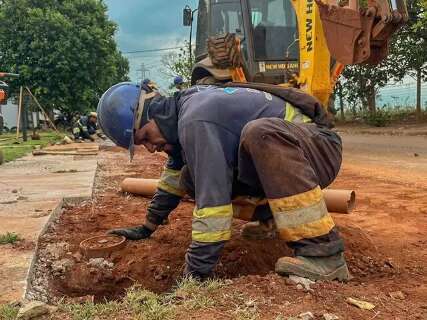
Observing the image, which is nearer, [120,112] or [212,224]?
[212,224]

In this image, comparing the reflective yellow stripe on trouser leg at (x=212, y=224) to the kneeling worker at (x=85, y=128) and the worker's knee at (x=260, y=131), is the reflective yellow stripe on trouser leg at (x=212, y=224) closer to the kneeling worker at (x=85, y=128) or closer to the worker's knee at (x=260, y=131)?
the worker's knee at (x=260, y=131)

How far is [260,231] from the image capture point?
405 centimetres

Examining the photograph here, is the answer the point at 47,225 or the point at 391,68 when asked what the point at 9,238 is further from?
the point at 391,68

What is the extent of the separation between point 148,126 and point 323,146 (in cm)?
107

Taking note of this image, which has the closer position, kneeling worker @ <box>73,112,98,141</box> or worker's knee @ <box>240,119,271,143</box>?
worker's knee @ <box>240,119,271,143</box>

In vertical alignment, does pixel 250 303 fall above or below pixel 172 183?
below

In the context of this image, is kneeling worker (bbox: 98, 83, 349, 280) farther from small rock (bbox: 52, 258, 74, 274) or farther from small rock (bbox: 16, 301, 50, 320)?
small rock (bbox: 52, 258, 74, 274)

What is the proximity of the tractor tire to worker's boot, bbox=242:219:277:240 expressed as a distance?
379 cm

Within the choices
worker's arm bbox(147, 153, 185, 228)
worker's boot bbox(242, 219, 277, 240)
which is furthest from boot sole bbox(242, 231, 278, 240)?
worker's arm bbox(147, 153, 185, 228)

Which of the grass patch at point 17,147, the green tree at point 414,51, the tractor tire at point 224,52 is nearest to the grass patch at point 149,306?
the tractor tire at point 224,52

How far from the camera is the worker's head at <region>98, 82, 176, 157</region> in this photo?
10.7 feet

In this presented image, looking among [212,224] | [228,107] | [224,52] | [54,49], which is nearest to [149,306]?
[212,224]

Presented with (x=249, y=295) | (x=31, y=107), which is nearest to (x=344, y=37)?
(x=249, y=295)

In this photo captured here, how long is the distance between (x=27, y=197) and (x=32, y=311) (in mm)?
3675
